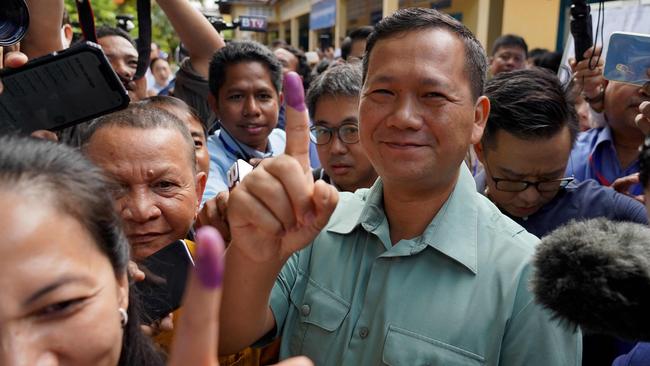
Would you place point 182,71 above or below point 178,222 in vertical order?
above

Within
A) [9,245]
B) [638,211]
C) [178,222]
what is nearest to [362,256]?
[178,222]

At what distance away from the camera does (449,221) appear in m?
1.33

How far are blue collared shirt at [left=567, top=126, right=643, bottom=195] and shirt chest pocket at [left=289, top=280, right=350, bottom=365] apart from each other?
5.63ft

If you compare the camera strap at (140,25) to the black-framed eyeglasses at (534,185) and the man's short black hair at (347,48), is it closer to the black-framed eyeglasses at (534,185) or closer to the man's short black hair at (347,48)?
the black-framed eyeglasses at (534,185)

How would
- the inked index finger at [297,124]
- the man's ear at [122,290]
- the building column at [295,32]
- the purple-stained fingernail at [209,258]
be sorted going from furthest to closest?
the building column at [295,32], the inked index finger at [297,124], the man's ear at [122,290], the purple-stained fingernail at [209,258]

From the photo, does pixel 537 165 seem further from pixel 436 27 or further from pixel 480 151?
pixel 436 27

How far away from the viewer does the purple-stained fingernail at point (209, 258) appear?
0.57 meters

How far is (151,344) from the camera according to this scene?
1158 millimetres

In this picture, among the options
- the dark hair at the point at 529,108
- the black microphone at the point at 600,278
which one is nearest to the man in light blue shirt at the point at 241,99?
the dark hair at the point at 529,108

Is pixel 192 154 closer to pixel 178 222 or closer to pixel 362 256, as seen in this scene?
pixel 178 222

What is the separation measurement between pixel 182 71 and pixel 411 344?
8.07 ft

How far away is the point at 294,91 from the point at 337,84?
4.50 feet

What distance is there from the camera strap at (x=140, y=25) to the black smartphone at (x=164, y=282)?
40.7 inches

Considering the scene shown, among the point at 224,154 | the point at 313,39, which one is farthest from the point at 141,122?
the point at 313,39
